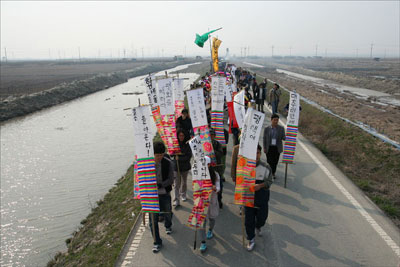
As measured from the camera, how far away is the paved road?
5215 mm

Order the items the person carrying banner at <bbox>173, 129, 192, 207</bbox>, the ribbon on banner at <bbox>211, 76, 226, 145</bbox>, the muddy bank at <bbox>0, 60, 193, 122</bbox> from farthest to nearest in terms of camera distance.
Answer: the muddy bank at <bbox>0, 60, 193, 122</bbox> → the ribbon on banner at <bbox>211, 76, 226, 145</bbox> → the person carrying banner at <bbox>173, 129, 192, 207</bbox>

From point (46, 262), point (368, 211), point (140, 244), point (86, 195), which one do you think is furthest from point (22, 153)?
point (368, 211)

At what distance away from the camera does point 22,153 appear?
607 inches

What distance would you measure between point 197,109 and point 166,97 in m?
1.13

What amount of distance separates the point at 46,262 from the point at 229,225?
185 inches

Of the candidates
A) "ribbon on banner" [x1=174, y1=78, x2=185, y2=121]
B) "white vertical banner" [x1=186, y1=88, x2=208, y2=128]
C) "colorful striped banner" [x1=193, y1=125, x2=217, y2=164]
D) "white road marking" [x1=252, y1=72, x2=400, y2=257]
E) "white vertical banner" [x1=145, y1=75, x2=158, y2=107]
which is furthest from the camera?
"ribbon on banner" [x1=174, y1=78, x2=185, y2=121]

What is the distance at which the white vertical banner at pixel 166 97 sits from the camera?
7.75m

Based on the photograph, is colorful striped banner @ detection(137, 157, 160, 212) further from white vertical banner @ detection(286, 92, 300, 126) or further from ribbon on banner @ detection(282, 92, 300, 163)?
white vertical banner @ detection(286, 92, 300, 126)

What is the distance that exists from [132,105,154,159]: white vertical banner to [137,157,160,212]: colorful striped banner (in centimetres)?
13

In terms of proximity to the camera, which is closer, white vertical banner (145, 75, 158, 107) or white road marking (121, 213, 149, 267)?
white road marking (121, 213, 149, 267)

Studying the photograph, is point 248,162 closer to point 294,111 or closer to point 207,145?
point 207,145

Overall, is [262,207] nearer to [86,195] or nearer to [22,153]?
[86,195]

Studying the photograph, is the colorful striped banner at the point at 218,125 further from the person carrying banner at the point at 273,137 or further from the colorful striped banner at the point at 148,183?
the colorful striped banner at the point at 148,183

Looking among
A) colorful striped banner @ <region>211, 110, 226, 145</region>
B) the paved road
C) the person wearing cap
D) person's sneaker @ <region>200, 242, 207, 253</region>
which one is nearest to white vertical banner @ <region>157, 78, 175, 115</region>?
the person wearing cap
